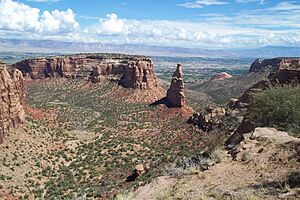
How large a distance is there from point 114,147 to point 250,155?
38228 mm

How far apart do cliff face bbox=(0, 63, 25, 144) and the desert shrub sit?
30408 millimetres

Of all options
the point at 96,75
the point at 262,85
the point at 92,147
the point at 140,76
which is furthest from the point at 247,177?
the point at 96,75

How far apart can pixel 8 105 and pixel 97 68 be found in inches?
2645

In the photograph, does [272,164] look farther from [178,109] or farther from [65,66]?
[65,66]

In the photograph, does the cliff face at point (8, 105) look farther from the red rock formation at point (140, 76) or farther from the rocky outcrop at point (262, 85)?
the red rock formation at point (140, 76)

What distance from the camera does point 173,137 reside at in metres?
60.8

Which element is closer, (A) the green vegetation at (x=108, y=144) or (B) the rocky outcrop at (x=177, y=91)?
(A) the green vegetation at (x=108, y=144)

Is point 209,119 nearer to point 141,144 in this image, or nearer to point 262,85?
point 141,144

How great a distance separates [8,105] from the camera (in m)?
51.2

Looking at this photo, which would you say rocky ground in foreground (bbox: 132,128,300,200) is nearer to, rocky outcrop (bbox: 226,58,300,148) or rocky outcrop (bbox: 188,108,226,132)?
rocky outcrop (bbox: 226,58,300,148)

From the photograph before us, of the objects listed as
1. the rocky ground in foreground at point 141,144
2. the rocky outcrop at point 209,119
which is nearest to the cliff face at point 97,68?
the rocky ground in foreground at point 141,144

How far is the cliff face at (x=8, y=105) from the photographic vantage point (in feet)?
162

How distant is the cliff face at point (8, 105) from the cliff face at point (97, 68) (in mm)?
50209

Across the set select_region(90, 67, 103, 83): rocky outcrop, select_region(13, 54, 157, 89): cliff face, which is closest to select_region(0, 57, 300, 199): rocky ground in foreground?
Result: select_region(90, 67, 103, 83): rocky outcrop
